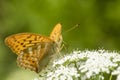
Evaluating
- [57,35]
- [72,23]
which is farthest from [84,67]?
[72,23]

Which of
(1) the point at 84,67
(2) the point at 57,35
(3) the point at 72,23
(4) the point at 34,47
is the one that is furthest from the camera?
(3) the point at 72,23

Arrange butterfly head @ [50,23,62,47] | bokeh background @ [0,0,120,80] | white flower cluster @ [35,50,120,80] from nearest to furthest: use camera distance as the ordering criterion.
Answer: white flower cluster @ [35,50,120,80]
butterfly head @ [50,23,62,47]
bokeh background @ [0,0,120,80]

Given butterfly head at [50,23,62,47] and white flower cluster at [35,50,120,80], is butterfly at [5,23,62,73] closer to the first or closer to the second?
butterfly head at [50,23,62,47]

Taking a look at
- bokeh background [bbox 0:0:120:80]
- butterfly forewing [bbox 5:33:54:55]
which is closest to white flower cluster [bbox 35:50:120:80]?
butterfly forewing [bbox 5:33:54:55]

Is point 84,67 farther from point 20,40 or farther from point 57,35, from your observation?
point 20,40

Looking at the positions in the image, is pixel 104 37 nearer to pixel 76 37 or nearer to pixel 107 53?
pixel 76 37

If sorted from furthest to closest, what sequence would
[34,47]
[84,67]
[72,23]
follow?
[72,23]
[34,47]
[84,67]

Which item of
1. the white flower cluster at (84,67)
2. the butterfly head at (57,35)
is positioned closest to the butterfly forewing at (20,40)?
the butterfly head at (57,35)

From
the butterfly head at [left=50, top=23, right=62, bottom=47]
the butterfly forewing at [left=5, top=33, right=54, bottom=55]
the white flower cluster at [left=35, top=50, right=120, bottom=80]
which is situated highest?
the butterfly head at [left=50, top=23, right=62, bottom=47]
